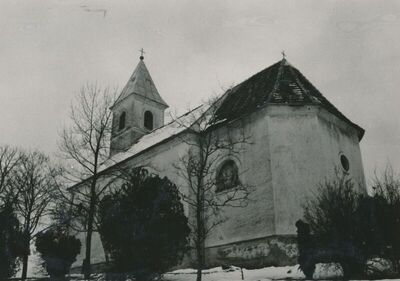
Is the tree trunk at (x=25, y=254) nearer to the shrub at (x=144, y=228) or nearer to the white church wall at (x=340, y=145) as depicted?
the shrub at (x=144, y=228)

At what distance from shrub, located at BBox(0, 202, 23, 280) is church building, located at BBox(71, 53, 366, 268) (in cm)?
489

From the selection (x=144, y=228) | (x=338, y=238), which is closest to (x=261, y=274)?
(x=338, y=238)

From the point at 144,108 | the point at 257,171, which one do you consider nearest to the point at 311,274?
the point at 257,171

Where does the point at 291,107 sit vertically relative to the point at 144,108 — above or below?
below

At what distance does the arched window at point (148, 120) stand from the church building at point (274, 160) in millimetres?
12822

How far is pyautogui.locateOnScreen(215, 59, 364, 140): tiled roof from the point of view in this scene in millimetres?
18828

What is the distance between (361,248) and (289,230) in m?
5.54

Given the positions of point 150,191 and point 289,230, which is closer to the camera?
point 150,191

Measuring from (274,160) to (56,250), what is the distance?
429 inches

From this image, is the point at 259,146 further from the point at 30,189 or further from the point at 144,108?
the point at 144,108

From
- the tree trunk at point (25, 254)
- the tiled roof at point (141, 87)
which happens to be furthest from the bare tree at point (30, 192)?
the tiled roof at point (141, 87)

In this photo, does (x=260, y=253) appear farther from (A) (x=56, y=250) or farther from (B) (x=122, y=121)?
(B) (x=122, y=121)

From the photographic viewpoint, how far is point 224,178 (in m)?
19.5

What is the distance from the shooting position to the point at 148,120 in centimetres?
3497
